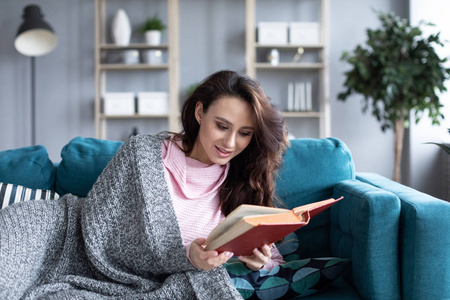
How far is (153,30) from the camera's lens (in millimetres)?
4078

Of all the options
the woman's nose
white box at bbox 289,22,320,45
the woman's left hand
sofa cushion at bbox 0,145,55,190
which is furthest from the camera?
white box at bbox 289,22,320,45

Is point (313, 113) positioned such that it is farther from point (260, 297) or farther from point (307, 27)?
point (260, 297)

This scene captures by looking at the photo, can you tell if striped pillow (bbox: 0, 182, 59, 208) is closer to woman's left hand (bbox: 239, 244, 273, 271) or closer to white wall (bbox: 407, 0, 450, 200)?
woman's left hand (bbox: 239, 244, 273, 271)

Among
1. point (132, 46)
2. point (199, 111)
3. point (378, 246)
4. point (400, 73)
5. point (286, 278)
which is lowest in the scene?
point (286, 278)

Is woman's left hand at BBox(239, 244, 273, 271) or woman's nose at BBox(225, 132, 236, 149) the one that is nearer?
woman's left hand at BBox(239, 244, 273, 271)

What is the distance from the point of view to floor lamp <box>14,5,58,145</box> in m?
3.74

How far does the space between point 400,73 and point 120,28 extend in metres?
2.39

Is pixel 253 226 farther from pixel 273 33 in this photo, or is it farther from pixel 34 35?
pixel 34 35

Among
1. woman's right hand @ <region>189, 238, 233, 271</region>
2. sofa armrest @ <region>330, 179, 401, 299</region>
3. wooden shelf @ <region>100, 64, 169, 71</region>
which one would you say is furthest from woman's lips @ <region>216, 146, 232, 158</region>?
wooden shelf @ <region>100, 64, 169, 71</region>

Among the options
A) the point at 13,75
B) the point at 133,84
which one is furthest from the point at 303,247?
the point at 13,75

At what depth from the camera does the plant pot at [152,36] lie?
13.3 ft

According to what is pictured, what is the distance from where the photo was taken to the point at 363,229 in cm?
133

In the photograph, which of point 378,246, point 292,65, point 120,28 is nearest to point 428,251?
point 378,246

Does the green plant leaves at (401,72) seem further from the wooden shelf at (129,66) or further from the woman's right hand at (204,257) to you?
the woman's right hand at (204,257)
